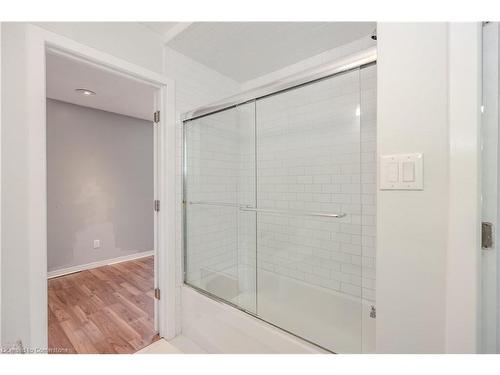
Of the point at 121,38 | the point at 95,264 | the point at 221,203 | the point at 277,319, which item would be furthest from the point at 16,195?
the point at 95,264

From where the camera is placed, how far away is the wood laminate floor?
1.58 m

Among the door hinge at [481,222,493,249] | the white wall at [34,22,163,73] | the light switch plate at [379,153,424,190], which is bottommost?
the door hinge at [481,222,493,249]

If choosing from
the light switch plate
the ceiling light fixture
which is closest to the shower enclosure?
the light switch plate

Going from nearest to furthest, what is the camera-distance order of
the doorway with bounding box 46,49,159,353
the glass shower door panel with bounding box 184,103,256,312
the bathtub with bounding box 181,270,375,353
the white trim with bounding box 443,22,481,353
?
the white trim with bounding box 443,22,481,353 → the bathtub with bounding box 181,270,375,353 → the doorway with bounding box 46,49,159,353 → the glass shower door panel with bounding box 184,103,256,312

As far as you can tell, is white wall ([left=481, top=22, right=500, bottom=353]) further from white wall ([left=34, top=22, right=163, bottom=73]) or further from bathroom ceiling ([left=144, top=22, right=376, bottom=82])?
white wall ([left=34, top=22, right=163, bottom=73])

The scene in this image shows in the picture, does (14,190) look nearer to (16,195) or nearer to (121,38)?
(16,195)

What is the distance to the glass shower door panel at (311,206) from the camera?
1613 millimetres

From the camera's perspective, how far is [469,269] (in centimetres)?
70

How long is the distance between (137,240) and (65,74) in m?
2.29

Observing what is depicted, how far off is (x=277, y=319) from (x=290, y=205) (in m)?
0.98

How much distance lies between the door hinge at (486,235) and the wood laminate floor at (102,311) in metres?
1.93

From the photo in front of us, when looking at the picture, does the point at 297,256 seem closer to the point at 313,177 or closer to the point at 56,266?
the point at 313,177

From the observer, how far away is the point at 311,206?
1967 mm

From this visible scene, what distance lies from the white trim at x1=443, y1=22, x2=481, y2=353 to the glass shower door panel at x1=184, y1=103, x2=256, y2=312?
117cm
